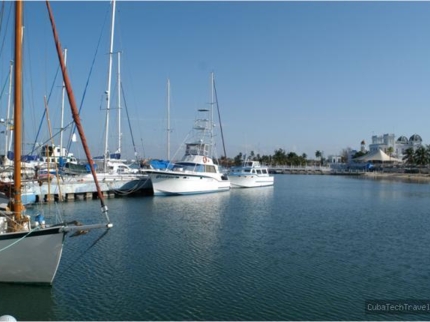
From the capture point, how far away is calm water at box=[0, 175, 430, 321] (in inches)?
533

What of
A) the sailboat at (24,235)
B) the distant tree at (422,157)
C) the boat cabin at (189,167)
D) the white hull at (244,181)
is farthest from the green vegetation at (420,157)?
the sailboat at (24,235)

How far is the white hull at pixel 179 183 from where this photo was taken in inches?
1935

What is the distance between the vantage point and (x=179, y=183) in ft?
164

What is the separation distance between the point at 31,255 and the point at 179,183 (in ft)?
118

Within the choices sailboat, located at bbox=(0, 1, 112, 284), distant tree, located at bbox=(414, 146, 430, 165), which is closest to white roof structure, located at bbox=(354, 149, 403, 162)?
distant tree, located at bbox=(414, 146, 430, 165)

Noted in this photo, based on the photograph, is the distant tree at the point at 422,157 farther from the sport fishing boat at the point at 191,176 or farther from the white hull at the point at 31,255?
the white hull at the point at 31,255

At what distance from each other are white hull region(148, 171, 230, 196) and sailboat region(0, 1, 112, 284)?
112 ft

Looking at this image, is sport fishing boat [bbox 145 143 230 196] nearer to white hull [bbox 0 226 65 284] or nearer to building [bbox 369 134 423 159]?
white hull [bbox 0 226 65 284]

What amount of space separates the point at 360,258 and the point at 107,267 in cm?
1177

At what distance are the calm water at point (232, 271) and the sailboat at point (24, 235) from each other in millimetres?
645

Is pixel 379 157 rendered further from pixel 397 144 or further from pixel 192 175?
pixel 192 175

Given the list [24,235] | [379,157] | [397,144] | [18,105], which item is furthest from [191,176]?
[397,144]

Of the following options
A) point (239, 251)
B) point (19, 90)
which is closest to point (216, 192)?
point (239, 251)

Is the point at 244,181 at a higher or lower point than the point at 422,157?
lower
